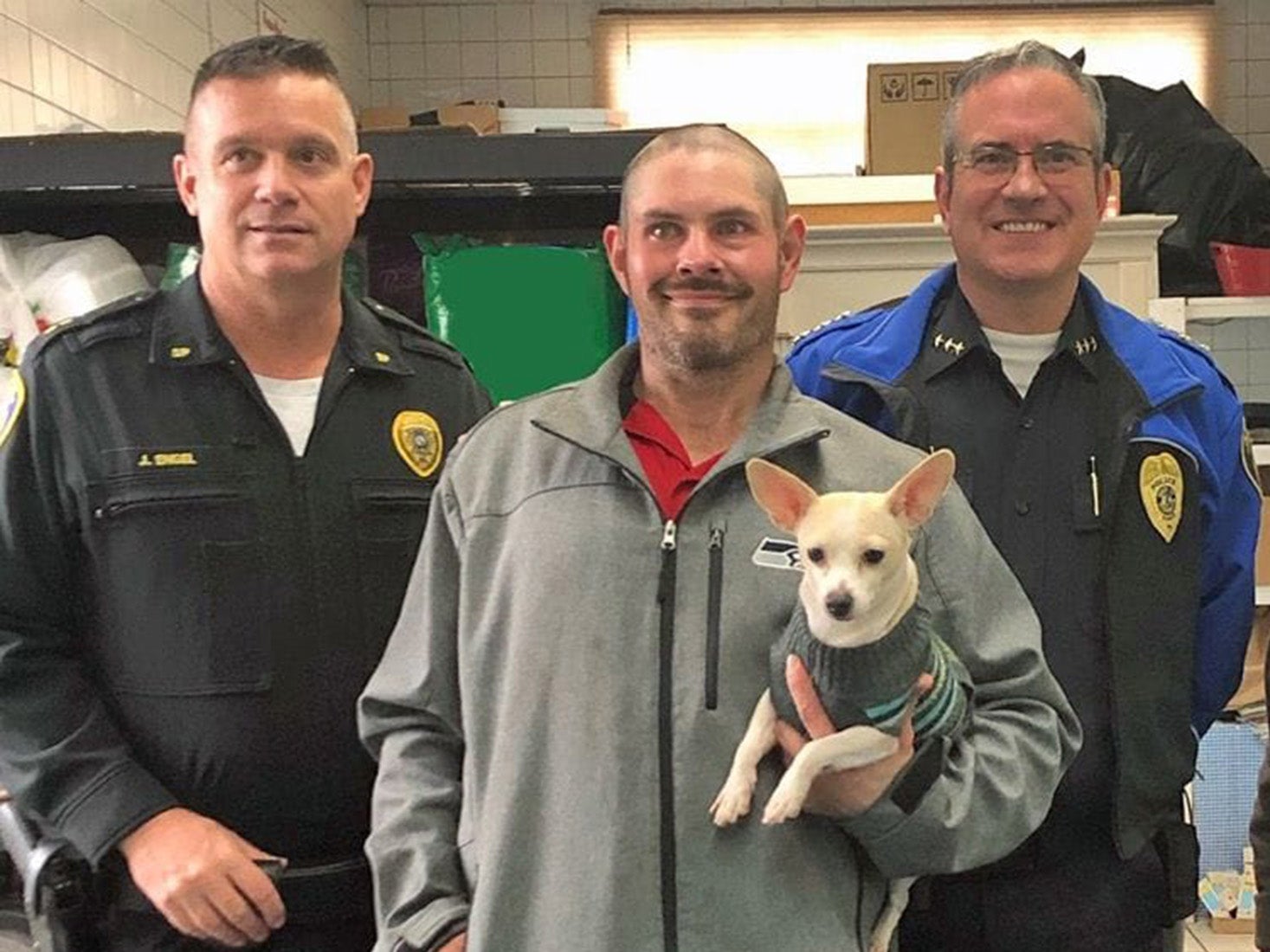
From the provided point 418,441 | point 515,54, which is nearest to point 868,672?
point 418,441

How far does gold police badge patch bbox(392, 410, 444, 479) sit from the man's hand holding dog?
2.22ft

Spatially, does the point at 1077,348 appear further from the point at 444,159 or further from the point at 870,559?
the point at 444,159

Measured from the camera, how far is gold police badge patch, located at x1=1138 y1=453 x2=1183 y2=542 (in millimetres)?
1666

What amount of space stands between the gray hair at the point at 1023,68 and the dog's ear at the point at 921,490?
26.8 inches

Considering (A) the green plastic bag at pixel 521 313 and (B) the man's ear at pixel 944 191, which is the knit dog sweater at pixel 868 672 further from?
(A) the green plastic bag at pixel 521 313

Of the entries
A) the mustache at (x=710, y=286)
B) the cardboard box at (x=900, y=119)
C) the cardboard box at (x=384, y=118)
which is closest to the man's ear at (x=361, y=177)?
the mustache at (x=710, y=286)

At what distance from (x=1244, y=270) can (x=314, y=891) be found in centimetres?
340

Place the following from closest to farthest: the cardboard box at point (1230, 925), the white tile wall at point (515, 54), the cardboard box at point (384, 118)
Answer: the cardboard box at point (1230, 925) < the cardboard box at point (384, 118) < the white tile wall at point (515, 54)

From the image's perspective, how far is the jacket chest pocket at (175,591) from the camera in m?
1.65

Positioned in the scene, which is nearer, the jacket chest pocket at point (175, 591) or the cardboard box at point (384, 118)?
the jacket chest pocket at point (175, 591)

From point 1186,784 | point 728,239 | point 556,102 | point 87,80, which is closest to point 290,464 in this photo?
point 728,239

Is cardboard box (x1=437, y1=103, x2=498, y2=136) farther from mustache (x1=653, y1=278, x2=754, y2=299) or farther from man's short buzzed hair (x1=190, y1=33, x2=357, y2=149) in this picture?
mustache (x1=653, y1=278, x2=754, y2=299)

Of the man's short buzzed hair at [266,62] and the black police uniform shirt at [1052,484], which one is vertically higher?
the man's short buzzed hair at [266,62]

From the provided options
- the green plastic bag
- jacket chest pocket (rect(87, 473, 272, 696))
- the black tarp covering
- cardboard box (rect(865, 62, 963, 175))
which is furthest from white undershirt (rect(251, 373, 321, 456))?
the black tarp covering
